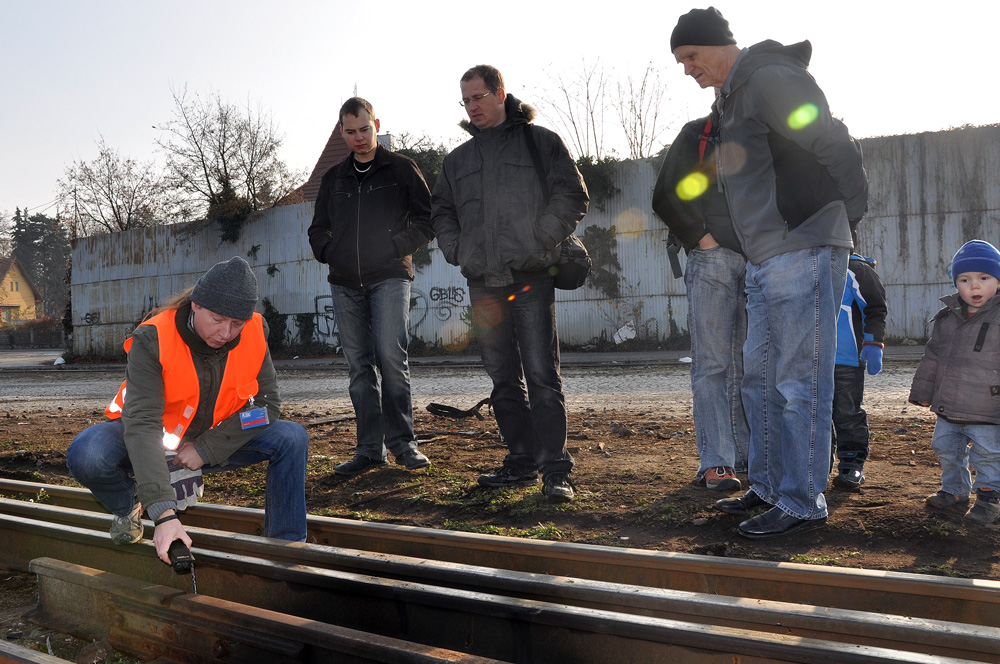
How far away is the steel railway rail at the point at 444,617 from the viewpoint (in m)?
2.11

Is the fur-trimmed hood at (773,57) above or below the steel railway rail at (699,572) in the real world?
above

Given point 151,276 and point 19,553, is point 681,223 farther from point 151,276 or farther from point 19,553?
point 151,276

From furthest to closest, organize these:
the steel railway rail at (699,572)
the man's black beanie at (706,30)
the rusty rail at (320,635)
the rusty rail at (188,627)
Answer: the man's black beanie at (706,30) < the steel railway rail at (699,572) < the rusty rail at (188,627) < the rusty rail at (320,635)

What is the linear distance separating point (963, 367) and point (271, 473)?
3.35m

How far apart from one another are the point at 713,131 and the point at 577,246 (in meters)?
0.98

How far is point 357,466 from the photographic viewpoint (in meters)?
5.23

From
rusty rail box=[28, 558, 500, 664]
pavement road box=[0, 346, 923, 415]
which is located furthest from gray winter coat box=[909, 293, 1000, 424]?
pavement road box=[0, 346, 923, 415]

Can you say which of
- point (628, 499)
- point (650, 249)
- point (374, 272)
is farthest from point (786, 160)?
point (650, 249)

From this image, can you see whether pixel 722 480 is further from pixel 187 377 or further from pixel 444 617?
pixel 187 377

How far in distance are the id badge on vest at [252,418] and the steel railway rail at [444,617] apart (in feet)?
1.61

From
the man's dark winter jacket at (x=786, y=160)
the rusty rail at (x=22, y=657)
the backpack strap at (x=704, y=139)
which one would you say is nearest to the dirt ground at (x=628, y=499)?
the rusty rail at (x=22, y=657)

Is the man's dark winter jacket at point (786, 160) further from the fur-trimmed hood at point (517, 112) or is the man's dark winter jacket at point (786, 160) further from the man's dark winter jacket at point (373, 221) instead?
the man's dark winter jacket at point (373, 221)

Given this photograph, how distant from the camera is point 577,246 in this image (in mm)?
4574

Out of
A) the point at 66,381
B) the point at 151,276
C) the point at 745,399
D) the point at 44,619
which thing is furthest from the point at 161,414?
the point at 151,276
